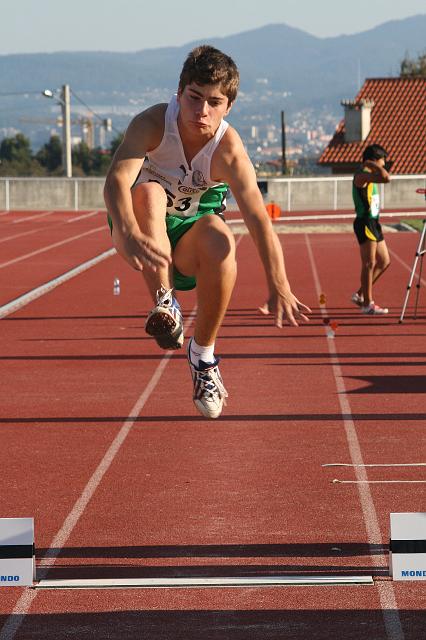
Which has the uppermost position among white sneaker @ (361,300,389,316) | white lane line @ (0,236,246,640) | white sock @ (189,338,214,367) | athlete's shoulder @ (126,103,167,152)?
athlete's shoulder @ (126,103,167,152)

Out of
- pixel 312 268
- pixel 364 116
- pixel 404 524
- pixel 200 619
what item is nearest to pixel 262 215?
pixel 404 524

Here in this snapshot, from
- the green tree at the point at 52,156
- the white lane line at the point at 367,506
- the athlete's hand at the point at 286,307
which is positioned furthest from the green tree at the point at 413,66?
the athlete's hand at the point at 286,307

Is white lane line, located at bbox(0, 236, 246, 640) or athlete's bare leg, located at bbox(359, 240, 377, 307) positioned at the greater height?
athlete's bare leg, located at bbox(359, 240, 377, 307)

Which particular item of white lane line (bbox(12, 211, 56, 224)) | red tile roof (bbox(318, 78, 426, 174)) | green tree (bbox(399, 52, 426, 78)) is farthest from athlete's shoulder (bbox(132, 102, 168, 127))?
green tree (bbox(399, 52, 426, 78))

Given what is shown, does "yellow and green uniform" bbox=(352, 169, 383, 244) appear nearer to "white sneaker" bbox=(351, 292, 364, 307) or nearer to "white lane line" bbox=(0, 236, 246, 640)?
"white sneaker" bbox=(351, 292, 364, 307)

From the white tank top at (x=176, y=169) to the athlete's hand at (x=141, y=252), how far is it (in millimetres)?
861

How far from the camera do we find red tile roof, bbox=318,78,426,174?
2388 inches

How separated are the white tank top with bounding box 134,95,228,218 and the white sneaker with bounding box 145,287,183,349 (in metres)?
0.46

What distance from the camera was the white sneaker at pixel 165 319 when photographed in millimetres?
5590

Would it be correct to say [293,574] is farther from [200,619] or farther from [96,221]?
[96,221]

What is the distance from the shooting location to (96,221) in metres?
42.8

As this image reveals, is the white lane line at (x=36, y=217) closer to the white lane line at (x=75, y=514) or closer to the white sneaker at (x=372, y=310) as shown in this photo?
the white sneaker at (x=372, y=310)

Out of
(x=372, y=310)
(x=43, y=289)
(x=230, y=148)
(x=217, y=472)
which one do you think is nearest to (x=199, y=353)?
(x=230, y=148)

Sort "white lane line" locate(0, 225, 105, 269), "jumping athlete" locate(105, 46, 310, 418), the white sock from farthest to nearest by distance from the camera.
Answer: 1. "white lane line" locate(0, 225, 105, 269)
2. the white sock
3. "jumping athlete" locate(105, 46, 310, 418)
